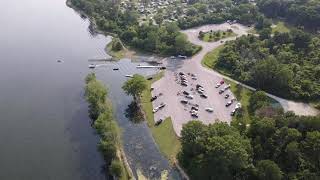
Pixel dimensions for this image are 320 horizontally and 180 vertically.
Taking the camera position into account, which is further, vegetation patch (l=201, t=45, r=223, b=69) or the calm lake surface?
vegetation patch (l=201, t=45, r=223, b=69)

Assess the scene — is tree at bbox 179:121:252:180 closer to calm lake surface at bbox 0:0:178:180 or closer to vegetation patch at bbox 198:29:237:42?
calm lake surface at bbox 0:0:178:180

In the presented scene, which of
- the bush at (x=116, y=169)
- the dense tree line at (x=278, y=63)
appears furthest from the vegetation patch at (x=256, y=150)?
the dense tree line at (x=278, y=63)

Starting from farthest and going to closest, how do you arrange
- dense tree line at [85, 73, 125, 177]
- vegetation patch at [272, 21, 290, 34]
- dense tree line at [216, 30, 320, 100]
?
vegetation patch at [272, 21, 290, 34], dense tree line at [216, 30, 320, 100], dense tree line at [85, 73, 125, 177]

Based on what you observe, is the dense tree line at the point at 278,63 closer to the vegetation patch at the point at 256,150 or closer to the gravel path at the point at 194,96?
the gravel path at the point at 194,96

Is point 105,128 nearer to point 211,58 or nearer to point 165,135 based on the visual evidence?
point 165,135

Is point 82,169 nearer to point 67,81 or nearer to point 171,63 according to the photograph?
point 67,81

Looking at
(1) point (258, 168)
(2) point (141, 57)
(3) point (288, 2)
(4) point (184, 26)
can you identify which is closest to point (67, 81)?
(2) point (141, 57)

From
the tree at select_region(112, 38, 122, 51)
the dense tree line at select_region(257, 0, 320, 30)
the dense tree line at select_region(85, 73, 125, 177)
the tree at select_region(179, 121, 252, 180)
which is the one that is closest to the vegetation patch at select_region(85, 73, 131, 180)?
the dense tree line at select_region(85, 73, 125, 177)
